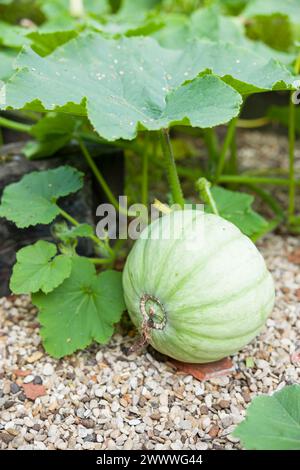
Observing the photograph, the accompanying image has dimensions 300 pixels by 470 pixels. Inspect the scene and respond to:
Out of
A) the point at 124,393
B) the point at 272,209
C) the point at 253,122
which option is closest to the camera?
the point at 124,393

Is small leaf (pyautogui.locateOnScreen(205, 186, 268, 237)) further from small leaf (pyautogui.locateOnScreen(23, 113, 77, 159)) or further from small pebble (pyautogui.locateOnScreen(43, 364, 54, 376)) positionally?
small pebble (pyautogui.locateOnScreen(43, 364, 54, 376))

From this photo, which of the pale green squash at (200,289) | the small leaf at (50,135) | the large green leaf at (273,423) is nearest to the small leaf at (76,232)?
the pale green squash at (200,289)

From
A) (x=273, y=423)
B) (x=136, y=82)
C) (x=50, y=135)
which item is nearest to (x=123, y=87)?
(x=136, y=82)

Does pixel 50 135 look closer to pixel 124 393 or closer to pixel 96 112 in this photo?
pixel 96 112

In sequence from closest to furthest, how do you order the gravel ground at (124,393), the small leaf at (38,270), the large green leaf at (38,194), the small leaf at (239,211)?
the gravel ground at (124,393), the small leaf at (38,270), the large green leaf at (38,194), the small leaf at (239,211)

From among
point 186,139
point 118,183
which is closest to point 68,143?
point 118,183

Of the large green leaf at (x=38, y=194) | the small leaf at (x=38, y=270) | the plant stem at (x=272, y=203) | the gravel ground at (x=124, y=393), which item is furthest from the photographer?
the plant stem at (x=272, y=203)

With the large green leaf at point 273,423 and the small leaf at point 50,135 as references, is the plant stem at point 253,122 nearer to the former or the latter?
the small leaf at point 50,135
